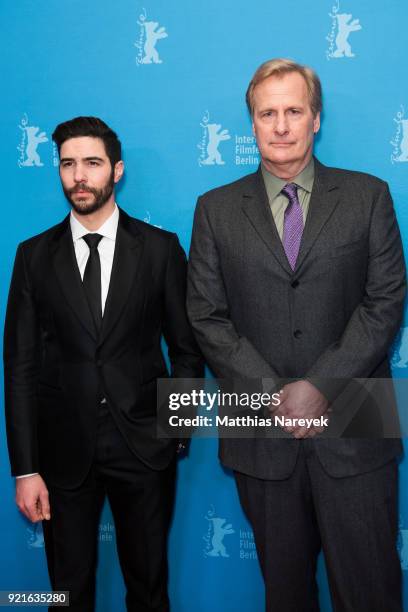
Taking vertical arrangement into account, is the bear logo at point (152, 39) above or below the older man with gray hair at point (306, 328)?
above

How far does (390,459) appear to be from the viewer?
1975mm

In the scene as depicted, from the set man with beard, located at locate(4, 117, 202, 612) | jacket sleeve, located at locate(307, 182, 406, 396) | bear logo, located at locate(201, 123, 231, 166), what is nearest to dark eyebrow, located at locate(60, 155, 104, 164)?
man with beard, located at locate(4, 117, 202, 612)

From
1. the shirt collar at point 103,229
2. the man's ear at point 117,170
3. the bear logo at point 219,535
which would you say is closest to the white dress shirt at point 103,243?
the shirt collar at point 103,229

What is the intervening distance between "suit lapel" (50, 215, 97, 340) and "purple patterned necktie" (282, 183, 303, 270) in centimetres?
64

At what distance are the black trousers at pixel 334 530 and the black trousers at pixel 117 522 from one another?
32cm

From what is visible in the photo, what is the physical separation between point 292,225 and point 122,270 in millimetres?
553

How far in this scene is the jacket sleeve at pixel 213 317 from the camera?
1895 millimetres

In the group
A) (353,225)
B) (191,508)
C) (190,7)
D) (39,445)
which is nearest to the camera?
(353,225)

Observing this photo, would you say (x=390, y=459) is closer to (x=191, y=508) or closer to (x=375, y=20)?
(x=191, y=508)

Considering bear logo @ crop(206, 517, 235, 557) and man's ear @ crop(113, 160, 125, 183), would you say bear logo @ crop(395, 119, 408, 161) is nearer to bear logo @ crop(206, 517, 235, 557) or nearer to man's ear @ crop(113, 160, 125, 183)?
man's ear @ crop(113, 160, 125, 183)

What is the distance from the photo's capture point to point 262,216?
198cm

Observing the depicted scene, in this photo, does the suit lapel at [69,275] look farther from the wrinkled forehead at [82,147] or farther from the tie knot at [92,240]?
the wrinkled forehead at [82,147]

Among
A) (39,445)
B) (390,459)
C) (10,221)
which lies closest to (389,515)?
(390,459)

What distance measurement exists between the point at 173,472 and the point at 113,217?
34.1 inches
